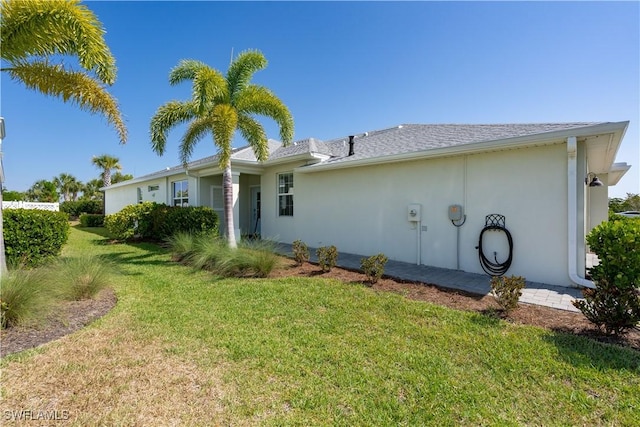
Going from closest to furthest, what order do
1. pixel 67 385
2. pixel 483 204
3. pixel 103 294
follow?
pixel 67 385 < pixel 103 294 < pixel 483 204

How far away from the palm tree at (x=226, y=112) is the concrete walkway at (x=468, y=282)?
14.8 feet

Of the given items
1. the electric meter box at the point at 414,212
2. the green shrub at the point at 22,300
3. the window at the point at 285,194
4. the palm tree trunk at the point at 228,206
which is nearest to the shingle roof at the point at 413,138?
the window at the point at 285,194

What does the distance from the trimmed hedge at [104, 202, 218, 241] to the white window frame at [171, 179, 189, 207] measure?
2.48 meters

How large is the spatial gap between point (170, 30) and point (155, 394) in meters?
10.3

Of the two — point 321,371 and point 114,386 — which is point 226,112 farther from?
point 321,371

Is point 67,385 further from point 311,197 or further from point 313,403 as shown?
point 311,197

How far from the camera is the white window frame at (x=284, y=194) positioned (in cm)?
1238

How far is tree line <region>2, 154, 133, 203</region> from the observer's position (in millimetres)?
34000

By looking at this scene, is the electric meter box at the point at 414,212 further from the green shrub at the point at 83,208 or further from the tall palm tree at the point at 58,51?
the green shrub at the point at 83,208

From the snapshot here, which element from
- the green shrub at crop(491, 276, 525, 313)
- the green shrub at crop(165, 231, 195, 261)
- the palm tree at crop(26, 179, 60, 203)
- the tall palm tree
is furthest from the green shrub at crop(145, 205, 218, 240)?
the palm tree at crop(26, 179, 60, 203)

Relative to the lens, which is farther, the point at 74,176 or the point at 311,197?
the point at 74,176

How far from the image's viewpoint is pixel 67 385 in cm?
285

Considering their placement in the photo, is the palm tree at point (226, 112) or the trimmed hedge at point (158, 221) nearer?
the palm tree at point (226, 112)

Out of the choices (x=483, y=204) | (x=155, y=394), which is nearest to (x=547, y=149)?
(x=483, y=204)
